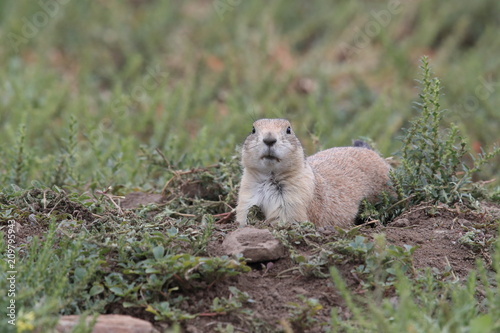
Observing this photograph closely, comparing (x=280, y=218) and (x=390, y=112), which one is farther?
(x=390, y=112)

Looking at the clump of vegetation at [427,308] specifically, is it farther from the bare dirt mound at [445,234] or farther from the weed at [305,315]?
the bare dirt mound at [445,234]

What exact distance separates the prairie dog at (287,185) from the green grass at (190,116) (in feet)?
1.44

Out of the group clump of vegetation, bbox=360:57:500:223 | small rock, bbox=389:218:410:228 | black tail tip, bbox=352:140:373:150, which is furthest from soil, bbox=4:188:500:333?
black tail tip, bbox=352:140:373:150

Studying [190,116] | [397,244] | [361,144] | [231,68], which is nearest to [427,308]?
[397,244]

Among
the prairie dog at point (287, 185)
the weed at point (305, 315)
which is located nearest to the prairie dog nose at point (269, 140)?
the prairie dog at point (287, 185)

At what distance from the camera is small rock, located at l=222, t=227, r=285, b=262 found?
445cm

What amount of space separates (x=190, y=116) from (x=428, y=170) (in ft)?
16.0

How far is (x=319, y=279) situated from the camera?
4387 mm

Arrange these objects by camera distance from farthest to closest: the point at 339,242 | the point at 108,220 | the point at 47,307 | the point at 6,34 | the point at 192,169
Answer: the point at 6,34, the point at 192,169, the point at 108,220, the point at 339,242, the point at 47,307

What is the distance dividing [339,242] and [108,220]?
1489mm

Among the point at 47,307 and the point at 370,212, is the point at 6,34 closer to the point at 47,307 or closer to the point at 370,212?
the point at 370,212

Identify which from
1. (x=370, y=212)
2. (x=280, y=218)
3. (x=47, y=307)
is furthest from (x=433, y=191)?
(x=47, y=307)

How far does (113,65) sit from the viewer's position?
11383 mm

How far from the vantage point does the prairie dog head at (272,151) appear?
17.7 feet
